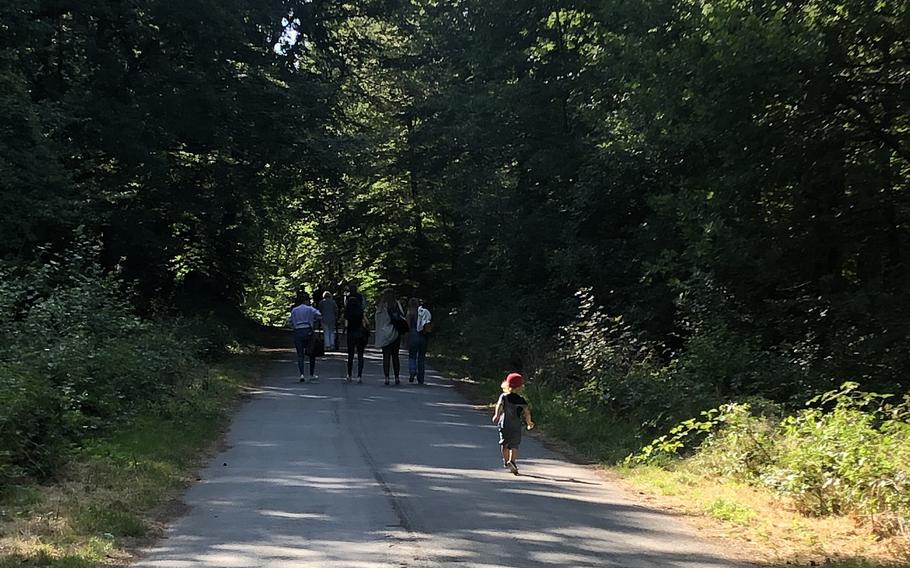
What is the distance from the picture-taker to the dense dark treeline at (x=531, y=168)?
1373 cm

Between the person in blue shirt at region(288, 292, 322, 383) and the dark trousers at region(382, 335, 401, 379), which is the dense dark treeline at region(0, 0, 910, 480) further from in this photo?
the person in blue shirt at region(288, 292, 322, 383)

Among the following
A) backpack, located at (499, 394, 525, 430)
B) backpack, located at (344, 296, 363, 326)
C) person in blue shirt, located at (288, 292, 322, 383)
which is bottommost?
backpack, located at (499, 394, 525, 430)

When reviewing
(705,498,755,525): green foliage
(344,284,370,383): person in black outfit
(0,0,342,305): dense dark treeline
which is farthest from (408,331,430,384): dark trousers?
(705,498,755,525): green foliage

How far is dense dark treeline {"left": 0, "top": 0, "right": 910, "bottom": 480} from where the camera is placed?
13734mm

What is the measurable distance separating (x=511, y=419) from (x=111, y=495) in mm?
4463

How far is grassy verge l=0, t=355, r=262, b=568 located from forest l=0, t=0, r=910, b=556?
42cm

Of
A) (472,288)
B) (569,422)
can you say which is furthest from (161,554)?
(472,288)

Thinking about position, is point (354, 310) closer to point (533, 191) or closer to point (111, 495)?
point (533, 191)

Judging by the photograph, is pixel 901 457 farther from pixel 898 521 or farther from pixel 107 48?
pixel 107 48

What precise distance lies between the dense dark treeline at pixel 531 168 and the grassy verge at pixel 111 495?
0.92 m

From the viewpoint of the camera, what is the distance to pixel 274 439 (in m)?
12.7

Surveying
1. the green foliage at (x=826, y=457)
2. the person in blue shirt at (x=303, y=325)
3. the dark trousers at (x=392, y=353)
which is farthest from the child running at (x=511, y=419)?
the person in blue shirt at (x=303, y=325)

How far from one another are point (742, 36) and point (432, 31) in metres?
18.6

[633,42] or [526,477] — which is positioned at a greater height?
[633,42]
